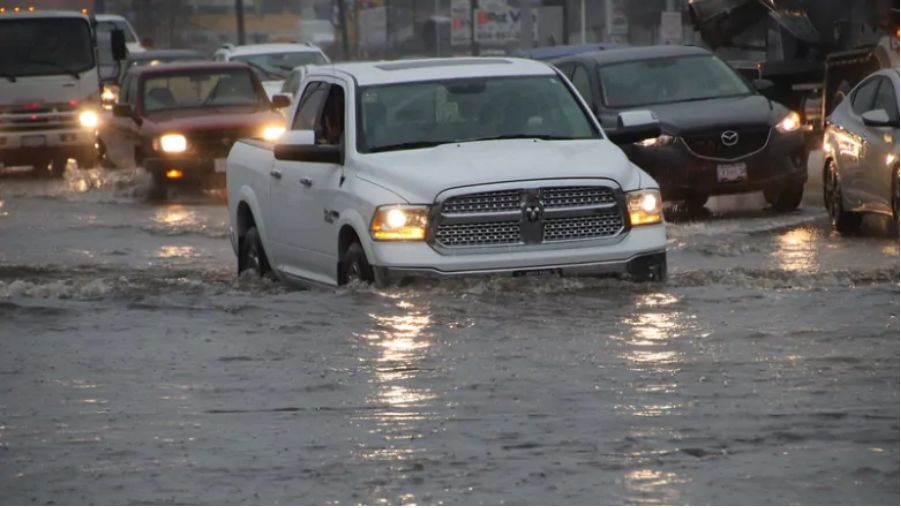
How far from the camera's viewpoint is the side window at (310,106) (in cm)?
1391

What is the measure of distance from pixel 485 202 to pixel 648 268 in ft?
3.54

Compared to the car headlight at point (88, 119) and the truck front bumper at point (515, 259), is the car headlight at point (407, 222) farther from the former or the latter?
the car headlight at point (88, 119)

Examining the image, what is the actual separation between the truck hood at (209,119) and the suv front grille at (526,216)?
13870 mm

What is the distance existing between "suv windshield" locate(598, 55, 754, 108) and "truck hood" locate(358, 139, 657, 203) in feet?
28.8

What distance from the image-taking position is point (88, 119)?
1230 inches

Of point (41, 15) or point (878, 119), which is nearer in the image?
point (878, 119)

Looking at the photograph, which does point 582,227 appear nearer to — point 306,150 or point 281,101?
point 306,150

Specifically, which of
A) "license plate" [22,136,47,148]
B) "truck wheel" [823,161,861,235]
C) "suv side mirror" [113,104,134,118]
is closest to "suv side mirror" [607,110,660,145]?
"truck wheel" [823,161,861,235]

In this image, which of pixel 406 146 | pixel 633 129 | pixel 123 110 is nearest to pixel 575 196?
pixel 406 146

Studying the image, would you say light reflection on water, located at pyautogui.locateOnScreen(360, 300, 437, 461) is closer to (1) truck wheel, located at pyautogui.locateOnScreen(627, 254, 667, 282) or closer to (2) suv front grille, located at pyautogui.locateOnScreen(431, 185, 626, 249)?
(2) suv front grille, located at pyautogui.locateOnScreen(431, 185, 626, 249)

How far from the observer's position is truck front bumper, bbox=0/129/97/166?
101 feet

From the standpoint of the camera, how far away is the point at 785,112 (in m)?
21.0

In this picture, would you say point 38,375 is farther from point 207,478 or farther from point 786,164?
point 786,164

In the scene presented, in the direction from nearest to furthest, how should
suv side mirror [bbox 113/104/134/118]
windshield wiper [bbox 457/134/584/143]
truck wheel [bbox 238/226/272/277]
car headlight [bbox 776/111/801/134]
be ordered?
1. windshield wiper [bbox 457/134/584/143]
2. truck wheel [bbox 238/226/272/277]
3. car headlight [bbox 776/111/801/134]
4. suv side mirror [bbox 113/104/134/118]
